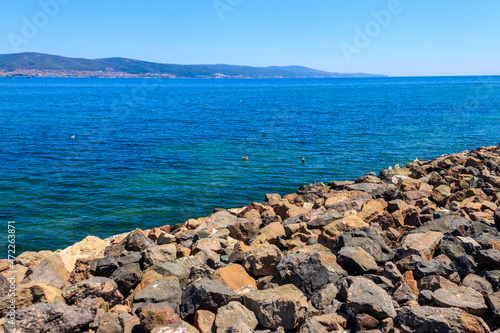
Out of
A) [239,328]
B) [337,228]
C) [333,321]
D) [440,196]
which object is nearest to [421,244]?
[337,228]

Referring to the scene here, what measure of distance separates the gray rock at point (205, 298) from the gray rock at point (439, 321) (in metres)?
3.26

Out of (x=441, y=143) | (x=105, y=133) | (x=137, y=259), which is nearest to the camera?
(x=137, y=259)

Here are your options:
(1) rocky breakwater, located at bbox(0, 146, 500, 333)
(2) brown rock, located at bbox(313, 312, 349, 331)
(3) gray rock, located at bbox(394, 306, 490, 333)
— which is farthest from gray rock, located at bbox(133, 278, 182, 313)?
(3) gray rock, located at bbox(394, 306, 490, 333)

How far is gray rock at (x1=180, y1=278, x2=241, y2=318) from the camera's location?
7953 millimetres

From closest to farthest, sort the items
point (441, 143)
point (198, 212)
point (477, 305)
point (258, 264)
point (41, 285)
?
point (477, 305)
point (41, 285)
point (258, 264)
point (198, 212)
point (441, 143)

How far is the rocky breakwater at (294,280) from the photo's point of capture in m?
7.37

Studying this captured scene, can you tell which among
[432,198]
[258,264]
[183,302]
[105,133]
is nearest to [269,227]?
[258,264]

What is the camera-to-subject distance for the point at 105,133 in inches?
1957

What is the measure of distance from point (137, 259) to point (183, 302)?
3427 mm

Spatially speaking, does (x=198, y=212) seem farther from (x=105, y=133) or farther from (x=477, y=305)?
(x=105, y=133)

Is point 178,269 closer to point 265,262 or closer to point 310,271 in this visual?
point 265,262

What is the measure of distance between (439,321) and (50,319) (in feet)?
23.7

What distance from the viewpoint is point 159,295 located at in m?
8.60

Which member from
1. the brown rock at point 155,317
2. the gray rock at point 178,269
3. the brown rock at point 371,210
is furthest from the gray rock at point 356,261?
the brown rock at point 155,317
